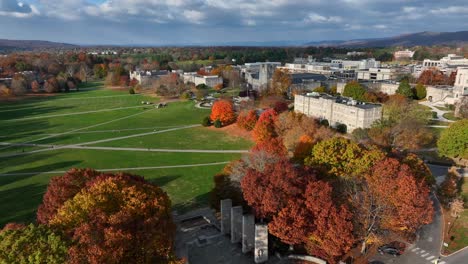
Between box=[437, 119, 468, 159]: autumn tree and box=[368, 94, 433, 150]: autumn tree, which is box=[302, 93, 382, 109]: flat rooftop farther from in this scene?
box=[437, 119, 468, 159]: autumn tree

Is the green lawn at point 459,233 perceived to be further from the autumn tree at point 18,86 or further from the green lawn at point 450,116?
the autumn tree at point 18,86

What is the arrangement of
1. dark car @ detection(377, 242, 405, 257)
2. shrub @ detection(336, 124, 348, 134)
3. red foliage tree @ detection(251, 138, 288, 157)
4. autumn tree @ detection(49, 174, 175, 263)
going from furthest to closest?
shrub @ detection(336, 124, 348, 134) < red foliage tree @ detection(251, 138, 288, 157) < dark car @ detection(377, 242, 405, 257) < autumn tree @ detection(49, 174, 175, 263)

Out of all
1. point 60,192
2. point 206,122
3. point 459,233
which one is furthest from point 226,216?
point 206,122

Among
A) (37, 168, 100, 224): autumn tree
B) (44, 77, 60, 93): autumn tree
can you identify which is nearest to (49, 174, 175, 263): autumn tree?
(37, 168, 100, 224): autumn tree

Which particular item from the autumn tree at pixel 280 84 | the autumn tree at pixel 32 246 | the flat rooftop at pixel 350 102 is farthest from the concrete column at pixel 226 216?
the autumn tree at pixel 280 84

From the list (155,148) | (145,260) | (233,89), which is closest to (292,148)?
(155,148)

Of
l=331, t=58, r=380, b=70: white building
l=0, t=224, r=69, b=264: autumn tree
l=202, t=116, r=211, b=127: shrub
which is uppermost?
l=331, t=58, r=380, b=70: white building
